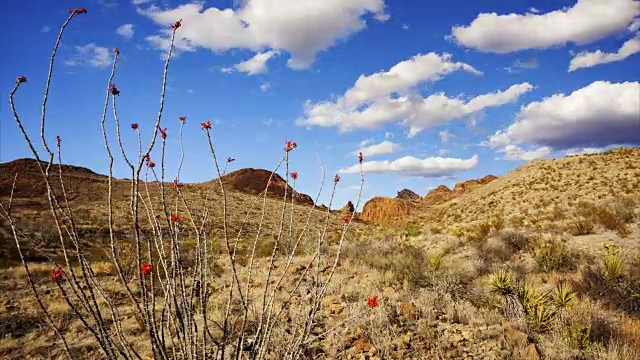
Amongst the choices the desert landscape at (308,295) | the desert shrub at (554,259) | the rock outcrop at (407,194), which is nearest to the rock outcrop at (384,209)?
the rock outcrop at (407,194)

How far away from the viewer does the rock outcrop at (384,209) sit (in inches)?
2195

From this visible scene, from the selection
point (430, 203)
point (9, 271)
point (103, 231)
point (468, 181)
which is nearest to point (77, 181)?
point (103, 231)

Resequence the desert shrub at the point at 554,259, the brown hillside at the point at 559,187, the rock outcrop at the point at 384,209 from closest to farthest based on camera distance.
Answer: the desert shrub at the point at 554,259 → the brown hillside at the point at 559,187 → the rock outcrop at the point at 384,209

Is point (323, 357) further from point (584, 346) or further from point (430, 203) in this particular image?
point (430, 203)

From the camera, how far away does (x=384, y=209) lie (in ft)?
188

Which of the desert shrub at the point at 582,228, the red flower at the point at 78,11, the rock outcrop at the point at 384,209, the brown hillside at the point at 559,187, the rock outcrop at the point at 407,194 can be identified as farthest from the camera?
the rock outcrop at the point at 407,194

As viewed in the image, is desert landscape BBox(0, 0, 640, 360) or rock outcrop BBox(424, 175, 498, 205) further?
rock outcrop BBox(424, 175, 498, 205)

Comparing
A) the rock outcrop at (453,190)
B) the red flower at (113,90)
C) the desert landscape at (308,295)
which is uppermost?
the rock outcrop at (453,190)

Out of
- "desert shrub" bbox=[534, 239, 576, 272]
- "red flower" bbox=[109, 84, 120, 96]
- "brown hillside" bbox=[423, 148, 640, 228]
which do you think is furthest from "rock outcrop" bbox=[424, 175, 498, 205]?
"red flower" bbox=[109, 84, 120, 96]

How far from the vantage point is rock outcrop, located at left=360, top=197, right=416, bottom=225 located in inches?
2195

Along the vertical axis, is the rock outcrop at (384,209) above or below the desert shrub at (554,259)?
above

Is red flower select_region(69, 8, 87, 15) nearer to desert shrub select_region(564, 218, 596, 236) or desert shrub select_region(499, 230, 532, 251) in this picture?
desert shrub select_region(499, 230, 532, 251)

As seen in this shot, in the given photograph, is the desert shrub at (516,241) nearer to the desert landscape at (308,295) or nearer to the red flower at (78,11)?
the desert landscape at (308,295)

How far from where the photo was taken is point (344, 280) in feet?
28.2
